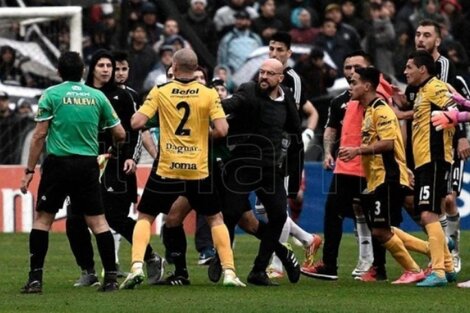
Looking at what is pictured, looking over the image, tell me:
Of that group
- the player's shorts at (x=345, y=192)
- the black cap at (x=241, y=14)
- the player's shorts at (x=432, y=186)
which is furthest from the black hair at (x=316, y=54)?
the player's shorts at (x=432, y=186)

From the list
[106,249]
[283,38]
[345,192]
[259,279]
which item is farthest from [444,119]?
[106,249]

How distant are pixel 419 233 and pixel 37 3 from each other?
787 cm

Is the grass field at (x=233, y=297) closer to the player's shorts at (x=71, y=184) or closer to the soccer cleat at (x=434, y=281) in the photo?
the soccer cleat at (x=434, y=281)

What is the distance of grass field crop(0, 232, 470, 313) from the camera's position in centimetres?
1258

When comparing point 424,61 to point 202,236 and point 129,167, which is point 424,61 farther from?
point 202,236

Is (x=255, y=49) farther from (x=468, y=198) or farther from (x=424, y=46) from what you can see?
(x=424, y=46)

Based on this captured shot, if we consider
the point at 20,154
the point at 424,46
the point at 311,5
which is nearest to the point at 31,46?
the point at 20,154

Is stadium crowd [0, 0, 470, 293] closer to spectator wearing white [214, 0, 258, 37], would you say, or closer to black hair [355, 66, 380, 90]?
black hair [355, 66, 380, 90]

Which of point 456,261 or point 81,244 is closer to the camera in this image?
point 81,244

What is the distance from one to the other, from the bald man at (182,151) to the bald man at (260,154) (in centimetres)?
49

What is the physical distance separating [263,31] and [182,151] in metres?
12.5

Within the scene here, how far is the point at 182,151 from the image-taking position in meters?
14.2

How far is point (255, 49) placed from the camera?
25.8 meters

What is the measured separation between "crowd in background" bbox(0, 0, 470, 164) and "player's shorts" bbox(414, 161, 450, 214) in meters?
10.3
